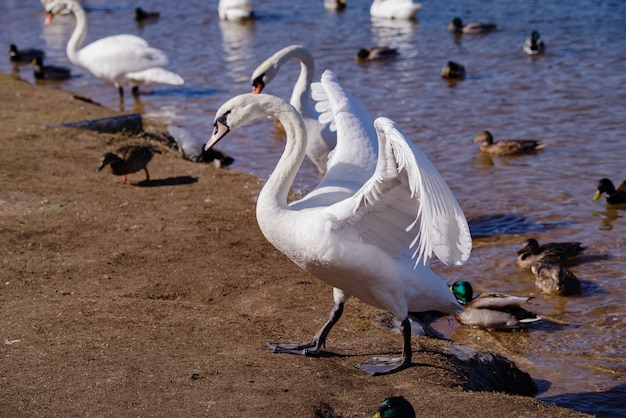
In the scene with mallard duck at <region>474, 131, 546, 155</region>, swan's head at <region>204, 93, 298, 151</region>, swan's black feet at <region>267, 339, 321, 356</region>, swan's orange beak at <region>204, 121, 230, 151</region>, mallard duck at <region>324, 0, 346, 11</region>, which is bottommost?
mallard duck at <region>474, 131, 546, 155</region>

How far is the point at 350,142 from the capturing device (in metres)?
6.73

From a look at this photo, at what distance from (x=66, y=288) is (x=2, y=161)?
3.69 m

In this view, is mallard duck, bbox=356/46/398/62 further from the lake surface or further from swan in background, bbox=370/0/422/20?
swan in background, bbox=370/0/422/20

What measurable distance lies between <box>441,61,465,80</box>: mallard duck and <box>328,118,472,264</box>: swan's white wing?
10678 millimetres

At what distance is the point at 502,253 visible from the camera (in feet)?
30.4

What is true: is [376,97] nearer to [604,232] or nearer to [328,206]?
[604,232]

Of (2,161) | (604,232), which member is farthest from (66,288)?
(604,232)

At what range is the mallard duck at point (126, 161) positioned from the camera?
9.95 meters

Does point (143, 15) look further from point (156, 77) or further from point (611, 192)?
point (611, 192)

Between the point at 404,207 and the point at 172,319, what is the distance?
192 cm

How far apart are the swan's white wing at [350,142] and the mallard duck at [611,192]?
4.11 metres

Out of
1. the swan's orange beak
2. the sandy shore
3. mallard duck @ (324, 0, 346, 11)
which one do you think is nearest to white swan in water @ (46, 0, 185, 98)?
the sandy shore

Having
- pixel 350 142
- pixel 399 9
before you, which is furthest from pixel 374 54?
pixel 350 142

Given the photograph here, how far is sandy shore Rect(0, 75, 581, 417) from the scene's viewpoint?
5168 mm
